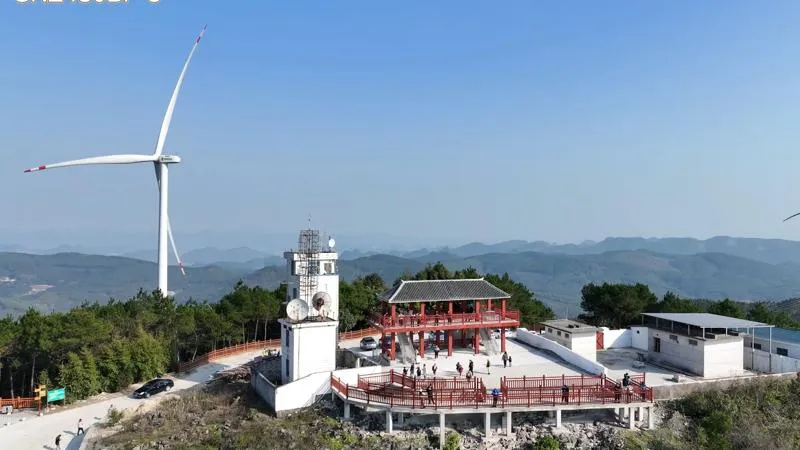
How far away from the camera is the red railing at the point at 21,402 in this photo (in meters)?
30.1

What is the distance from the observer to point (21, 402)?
3033cm

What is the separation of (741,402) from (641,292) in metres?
22.5

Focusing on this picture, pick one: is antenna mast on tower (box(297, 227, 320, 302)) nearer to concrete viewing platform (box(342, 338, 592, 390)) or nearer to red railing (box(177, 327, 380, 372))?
concrete viewing platform (box(342, 338, 592, 390))

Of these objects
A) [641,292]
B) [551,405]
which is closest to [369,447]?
[551,405]

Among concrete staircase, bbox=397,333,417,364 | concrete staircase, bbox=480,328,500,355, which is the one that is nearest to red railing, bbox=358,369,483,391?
concrete staircase, bbox=397,333,417,364

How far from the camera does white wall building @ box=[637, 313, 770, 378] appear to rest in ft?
106

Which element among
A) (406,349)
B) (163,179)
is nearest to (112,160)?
(163,179)

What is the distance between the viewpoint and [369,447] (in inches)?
963

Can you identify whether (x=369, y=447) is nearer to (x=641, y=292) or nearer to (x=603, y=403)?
(x=603, y=403)

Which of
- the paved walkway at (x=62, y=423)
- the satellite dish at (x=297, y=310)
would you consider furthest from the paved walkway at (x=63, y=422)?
the satellite dish at (x=297, y=310)

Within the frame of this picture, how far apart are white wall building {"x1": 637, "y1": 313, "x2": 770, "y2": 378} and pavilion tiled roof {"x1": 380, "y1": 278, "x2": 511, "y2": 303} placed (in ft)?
34.6

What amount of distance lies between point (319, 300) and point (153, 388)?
1094 cm

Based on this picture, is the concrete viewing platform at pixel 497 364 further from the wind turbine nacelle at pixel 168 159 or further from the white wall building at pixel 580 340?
the wind turbine nacelle at pixel 168 159

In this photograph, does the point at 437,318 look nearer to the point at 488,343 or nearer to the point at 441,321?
the point at 441,321
